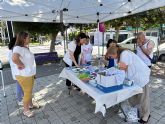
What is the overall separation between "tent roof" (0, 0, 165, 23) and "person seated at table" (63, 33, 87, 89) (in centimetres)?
140

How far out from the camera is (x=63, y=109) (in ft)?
12.7

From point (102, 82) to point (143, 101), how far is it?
107 cm

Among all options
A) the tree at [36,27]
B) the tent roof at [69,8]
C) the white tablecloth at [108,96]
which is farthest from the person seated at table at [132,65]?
the tree at [36,27]

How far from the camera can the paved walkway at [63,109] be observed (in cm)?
340

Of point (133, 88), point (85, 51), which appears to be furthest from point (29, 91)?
point (133, 88)

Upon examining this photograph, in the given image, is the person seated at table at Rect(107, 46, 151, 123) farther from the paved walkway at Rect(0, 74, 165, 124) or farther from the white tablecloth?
the paved walkway at Rect(0, 74, 165, 124)

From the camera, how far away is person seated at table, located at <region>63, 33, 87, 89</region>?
407 cm

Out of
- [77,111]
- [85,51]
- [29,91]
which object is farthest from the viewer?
[85,51]

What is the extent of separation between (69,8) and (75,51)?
164cm

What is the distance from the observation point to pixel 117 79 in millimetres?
2535

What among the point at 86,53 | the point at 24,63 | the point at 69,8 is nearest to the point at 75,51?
the point at 86,53

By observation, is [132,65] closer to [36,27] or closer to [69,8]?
[69,8]

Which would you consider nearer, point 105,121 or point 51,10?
point 105,121

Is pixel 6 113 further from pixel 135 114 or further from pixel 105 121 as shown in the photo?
pixel 135 114
